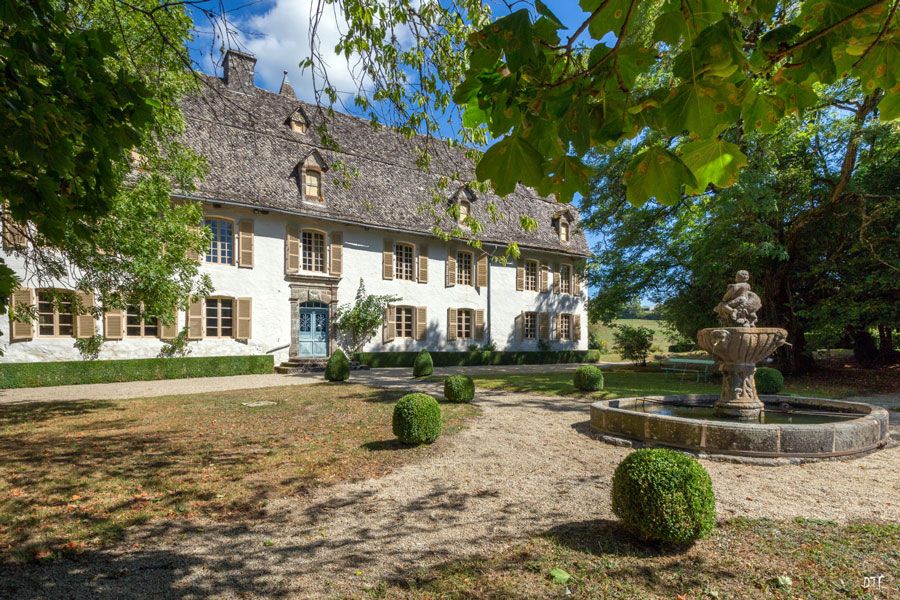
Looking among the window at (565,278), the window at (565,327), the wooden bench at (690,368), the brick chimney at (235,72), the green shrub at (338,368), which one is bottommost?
the wooden bench at (690,368)

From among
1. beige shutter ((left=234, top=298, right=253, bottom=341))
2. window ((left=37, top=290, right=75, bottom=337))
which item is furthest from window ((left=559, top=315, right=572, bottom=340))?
window ((left=37, top=290, right=75, bottom=337))

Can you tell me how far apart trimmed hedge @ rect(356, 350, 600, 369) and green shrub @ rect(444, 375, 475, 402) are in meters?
9.55

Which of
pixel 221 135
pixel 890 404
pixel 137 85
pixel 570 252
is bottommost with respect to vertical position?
pixel 890 404

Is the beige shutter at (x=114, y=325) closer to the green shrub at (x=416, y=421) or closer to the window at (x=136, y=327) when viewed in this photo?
the window at (x=136, y=327)

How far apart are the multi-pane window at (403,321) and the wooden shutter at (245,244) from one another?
21.1 feet

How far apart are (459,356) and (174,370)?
1153 centimetres

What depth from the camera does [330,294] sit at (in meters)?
20.0

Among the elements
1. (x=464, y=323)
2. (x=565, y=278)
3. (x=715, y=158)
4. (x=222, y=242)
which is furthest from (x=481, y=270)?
(x=715, y=158)

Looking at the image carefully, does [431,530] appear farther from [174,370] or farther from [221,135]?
[221,135]

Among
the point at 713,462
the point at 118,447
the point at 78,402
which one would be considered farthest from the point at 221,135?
the point at 713,462

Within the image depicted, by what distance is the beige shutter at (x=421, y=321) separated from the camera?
22125 mm

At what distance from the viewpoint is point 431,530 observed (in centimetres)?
421

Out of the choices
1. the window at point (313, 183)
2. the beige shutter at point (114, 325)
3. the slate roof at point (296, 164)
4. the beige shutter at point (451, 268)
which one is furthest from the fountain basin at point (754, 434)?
the beige shutter at point (451, 268)

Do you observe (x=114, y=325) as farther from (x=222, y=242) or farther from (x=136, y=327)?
(x=222, y=242)
